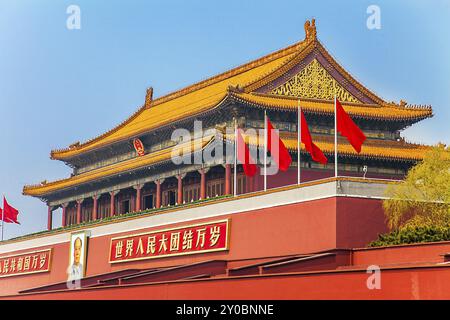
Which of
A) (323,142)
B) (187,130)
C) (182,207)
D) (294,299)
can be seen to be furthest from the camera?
(187,130)

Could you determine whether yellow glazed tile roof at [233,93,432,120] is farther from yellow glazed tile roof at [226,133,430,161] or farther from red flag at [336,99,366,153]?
red flag at [336,99,366,153]

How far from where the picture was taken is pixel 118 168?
45812 millimetres

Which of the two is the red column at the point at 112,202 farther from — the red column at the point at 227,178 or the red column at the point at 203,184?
the red column at the point at 227,178

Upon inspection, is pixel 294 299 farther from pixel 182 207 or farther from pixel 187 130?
pixel 187 130

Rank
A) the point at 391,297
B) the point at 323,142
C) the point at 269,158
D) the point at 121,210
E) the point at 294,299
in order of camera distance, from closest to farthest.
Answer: the point at 391,297 < the point at 294,299 < the point at 269,158 < the point at 323,142 < the point at 121,210

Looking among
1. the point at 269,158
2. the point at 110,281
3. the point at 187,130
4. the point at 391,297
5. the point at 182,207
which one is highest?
the point at 187,130

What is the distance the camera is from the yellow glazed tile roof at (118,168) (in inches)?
1567

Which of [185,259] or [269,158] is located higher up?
[269,158]

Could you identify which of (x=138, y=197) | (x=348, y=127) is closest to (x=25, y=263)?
(x=138, y=197)

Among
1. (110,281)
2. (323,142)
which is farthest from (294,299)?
(323,142)

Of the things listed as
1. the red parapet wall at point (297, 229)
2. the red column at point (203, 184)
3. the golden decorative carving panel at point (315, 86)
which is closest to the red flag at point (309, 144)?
the red parapet wall at point (297, 229)

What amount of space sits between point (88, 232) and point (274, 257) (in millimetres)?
13771

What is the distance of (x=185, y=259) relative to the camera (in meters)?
33.5
